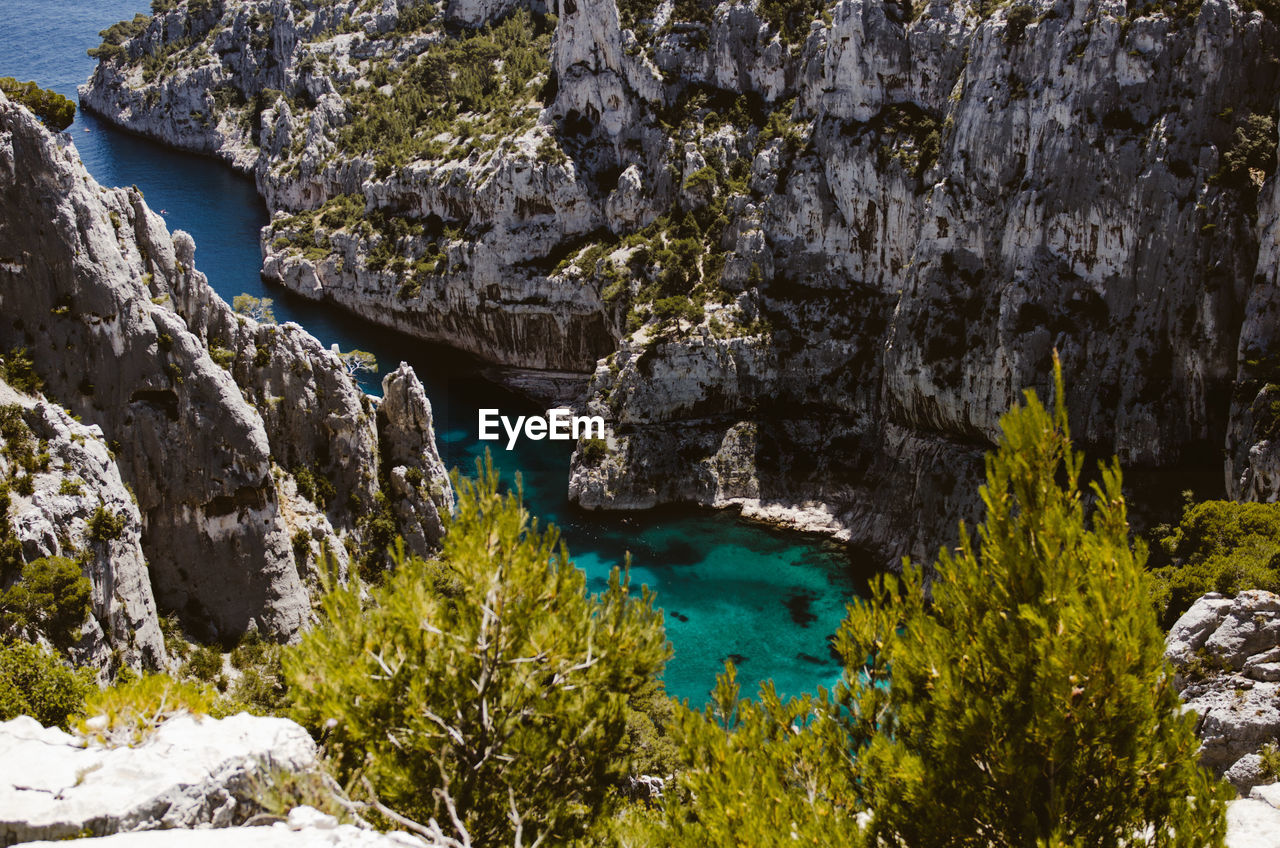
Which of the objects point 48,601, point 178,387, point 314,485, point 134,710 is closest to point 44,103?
point 178,387

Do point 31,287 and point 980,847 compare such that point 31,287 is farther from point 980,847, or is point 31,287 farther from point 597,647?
point 980,847

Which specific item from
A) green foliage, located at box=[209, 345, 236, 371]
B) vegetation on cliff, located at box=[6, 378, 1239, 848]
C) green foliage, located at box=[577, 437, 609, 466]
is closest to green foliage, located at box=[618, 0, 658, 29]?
green foliage, located at box=[577, 437, 609, 466]

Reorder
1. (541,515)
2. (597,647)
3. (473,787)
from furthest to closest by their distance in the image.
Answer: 1. (541,515)
2. (597,647)
3. (473,787)

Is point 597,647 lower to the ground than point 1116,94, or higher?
lower

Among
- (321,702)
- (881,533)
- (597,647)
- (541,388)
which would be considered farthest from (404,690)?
(541,388)

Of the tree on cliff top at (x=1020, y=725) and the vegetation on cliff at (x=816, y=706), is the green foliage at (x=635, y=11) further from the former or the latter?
the tree on cliff top at (x=1020, y=725)

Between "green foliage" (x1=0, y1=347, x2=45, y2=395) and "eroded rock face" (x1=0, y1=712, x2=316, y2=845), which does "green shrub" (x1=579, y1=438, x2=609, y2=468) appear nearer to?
"green foliage" (x1=0, y1=347, x2=45, y2=395)

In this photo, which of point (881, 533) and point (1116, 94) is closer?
point (1116, 94)
